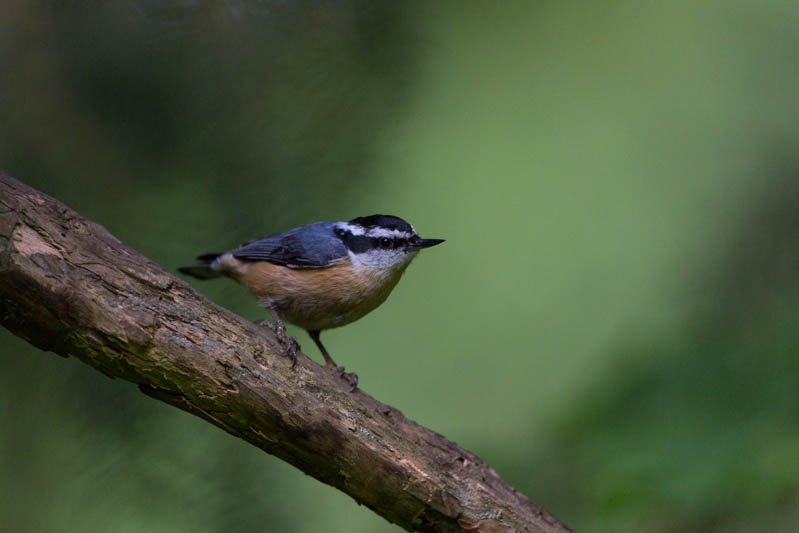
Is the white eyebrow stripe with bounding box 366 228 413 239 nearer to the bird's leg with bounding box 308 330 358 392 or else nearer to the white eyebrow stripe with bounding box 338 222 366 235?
the white eyebrow stripe with bounding box 338 222 366 235

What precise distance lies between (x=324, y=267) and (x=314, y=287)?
9cm

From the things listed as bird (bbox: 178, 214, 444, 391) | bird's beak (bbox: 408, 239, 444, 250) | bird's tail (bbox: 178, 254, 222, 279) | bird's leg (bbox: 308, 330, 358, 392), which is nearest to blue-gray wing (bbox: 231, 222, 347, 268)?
bird (bbox: 178, 214, 444, 391)

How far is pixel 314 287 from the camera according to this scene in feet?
8.87

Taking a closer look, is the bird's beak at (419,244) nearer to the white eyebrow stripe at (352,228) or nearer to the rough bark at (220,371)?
the white eyebrow stripe at (352,228)

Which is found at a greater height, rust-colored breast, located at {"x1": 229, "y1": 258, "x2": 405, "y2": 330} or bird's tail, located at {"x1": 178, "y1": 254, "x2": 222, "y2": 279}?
rust-colored breast, located at {"x1": 229, "y1": 258, "x2": 405, "y2": 330}

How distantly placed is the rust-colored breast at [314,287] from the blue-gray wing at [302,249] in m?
0.03

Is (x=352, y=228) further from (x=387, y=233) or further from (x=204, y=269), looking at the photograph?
(x=204, y=269)

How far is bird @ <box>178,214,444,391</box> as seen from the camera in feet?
8.79

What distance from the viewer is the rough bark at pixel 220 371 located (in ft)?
4.67

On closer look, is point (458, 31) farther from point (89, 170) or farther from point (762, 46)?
point (762, 46)

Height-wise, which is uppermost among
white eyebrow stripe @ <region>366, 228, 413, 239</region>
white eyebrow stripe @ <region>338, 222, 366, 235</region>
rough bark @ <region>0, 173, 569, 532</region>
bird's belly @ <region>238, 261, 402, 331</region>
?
white eyebrow stripe @ <region>366, 228, 413, 239</region>

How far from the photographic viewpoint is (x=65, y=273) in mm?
1429

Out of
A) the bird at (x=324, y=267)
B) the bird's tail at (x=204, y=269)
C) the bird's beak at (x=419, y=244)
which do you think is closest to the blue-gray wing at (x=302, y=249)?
the bird at (x=324, y=267)

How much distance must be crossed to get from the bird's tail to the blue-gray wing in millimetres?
122
